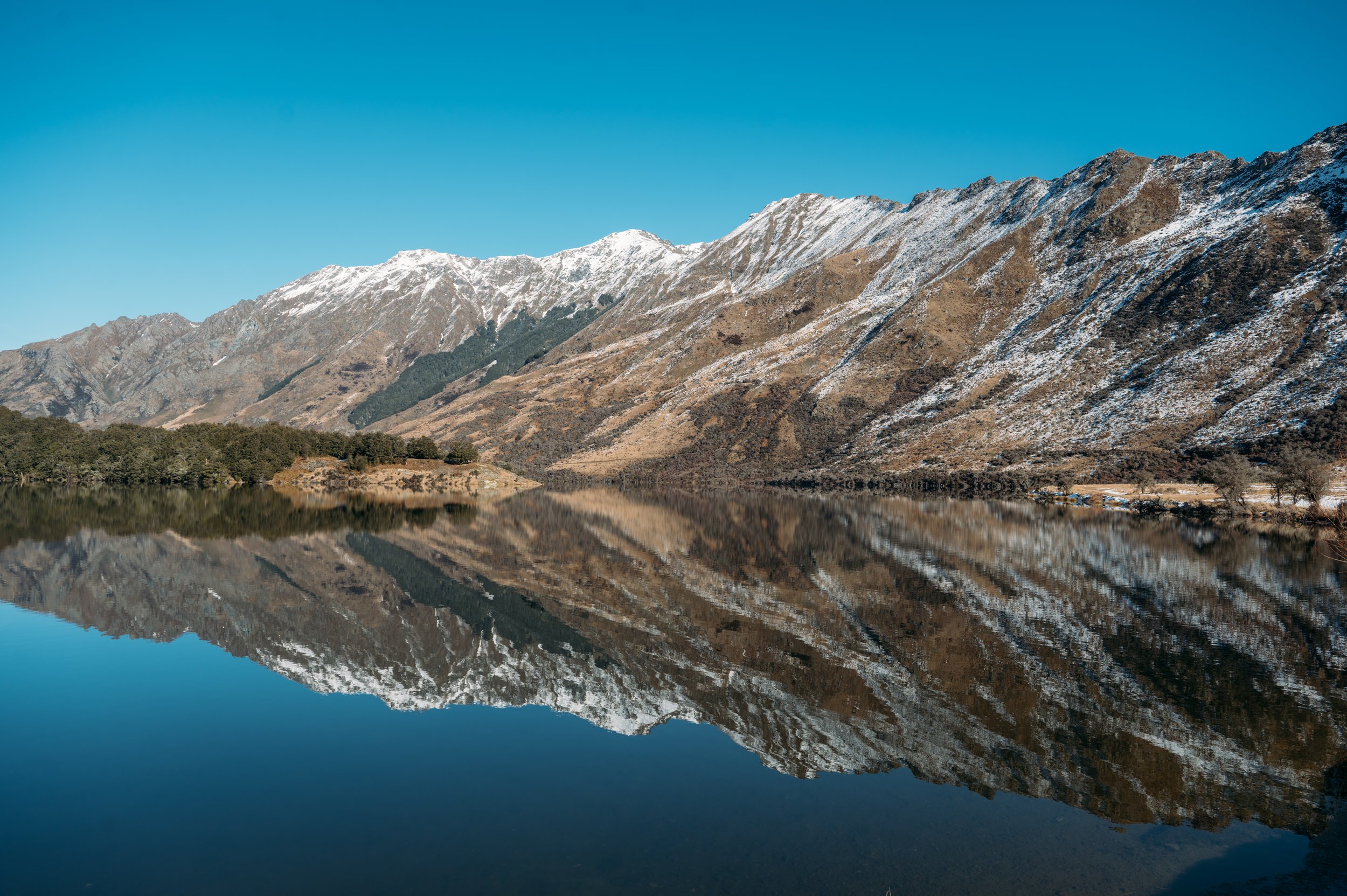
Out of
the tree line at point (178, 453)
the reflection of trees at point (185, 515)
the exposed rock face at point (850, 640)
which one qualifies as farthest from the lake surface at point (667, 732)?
the tree line at point (178, 453)

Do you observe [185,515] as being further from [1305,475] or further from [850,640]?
[1305,475]

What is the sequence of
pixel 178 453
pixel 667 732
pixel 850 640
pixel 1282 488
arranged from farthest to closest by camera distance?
pixel 178 453 < pixel 1282 488 < pixel 850 640 < pixel 667 732

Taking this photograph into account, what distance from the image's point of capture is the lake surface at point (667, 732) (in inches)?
525

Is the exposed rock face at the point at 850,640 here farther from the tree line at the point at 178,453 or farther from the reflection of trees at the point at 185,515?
the tree line at the point at 178,453

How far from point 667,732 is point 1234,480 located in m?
96.9

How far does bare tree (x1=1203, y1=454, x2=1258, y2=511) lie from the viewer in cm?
9081

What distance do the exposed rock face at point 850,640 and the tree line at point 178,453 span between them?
304ft

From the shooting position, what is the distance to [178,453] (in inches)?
5536

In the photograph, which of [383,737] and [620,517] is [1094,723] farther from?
[620,517]

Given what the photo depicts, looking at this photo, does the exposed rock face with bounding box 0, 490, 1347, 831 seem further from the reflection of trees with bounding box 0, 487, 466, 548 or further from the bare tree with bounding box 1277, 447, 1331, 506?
the bare tree with bounding box 1277, 447, 1331, 506

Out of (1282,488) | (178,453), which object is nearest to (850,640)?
(1282,488)

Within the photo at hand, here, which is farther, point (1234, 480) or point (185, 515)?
point (1234, 480)

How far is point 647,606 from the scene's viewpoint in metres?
34.6

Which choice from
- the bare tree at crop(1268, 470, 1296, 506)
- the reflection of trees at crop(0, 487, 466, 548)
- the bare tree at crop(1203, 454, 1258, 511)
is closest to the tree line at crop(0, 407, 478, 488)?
the reflection of trees at crop(0, 487, 466, 548)
